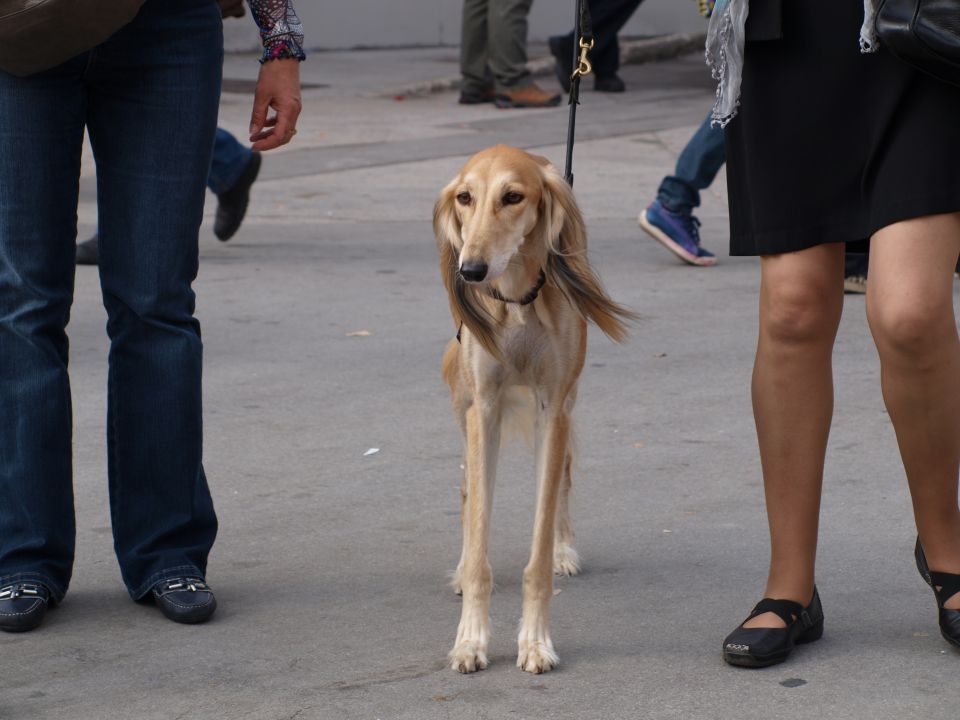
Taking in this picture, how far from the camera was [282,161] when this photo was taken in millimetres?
10289

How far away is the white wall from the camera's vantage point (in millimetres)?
16844

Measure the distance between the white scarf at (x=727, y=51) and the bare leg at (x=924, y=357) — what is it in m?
0.41

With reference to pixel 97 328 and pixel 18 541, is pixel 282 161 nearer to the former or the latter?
pixel 97 328

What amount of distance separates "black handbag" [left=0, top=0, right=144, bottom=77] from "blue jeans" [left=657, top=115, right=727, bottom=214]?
434 cm

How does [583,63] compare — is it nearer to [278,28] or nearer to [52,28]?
[278,28]

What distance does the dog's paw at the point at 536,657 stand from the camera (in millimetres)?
3111

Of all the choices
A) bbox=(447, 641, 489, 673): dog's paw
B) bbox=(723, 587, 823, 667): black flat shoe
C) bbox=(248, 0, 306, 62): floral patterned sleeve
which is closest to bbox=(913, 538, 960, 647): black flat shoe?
bbox=(723, 587, 823, 667): black flat shoe

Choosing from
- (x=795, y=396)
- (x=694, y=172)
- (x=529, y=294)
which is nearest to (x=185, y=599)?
(x=529, y=294)

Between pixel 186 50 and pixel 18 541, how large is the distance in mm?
1158

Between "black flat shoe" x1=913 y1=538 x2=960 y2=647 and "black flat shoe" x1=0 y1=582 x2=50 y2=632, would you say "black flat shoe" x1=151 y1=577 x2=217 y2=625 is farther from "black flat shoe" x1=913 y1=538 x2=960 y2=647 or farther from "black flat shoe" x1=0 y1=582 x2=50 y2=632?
"black flat shoe" x1=913 y1=538 x2=960 y2=647

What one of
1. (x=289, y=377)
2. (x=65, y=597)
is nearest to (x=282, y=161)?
(x=289, y=377)

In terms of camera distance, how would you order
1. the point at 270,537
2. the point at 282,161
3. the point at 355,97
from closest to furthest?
the point at 270,537
the point at 282,161
the point at 355,97

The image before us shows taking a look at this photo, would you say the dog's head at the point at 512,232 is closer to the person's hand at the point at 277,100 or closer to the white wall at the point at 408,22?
the person's hand at the point at 277,100

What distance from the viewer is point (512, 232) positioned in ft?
10.1
